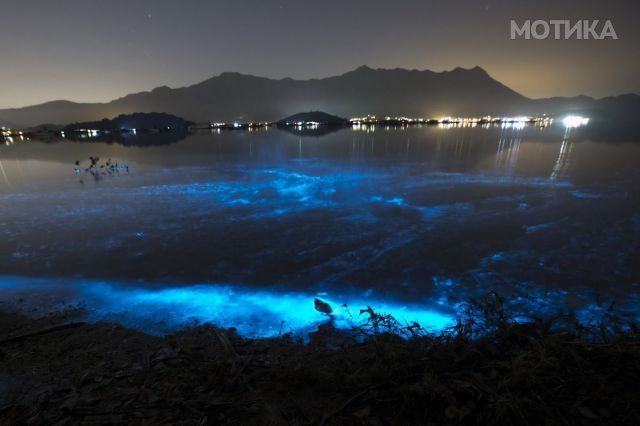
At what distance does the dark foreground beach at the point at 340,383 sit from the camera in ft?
10.8

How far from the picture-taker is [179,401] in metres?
3.81

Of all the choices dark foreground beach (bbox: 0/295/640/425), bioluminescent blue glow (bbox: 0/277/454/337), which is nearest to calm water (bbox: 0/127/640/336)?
bioluminescent blue glow (bbox: 0/277/454/337)

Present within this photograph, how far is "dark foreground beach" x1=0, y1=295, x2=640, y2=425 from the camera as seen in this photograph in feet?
10.8

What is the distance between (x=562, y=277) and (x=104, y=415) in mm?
9780

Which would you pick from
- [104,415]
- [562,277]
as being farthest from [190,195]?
[562,277]

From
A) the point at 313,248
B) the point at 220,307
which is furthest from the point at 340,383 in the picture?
the point at 313,248

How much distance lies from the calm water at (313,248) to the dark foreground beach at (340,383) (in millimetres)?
1582

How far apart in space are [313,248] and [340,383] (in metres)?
6.25

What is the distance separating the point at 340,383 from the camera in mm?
4094

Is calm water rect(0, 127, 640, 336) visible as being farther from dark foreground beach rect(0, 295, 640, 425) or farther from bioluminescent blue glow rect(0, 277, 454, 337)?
dark foreground beach rect(0, 295, 640, 425)

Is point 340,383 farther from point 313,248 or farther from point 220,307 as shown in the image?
point 313,248

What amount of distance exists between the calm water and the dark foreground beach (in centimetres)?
158

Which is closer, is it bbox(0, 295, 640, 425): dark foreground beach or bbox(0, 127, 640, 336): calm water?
bbox(0, 295, 640, 425): dark foreground beach

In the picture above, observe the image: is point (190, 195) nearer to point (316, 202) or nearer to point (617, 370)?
point (316, 202)
